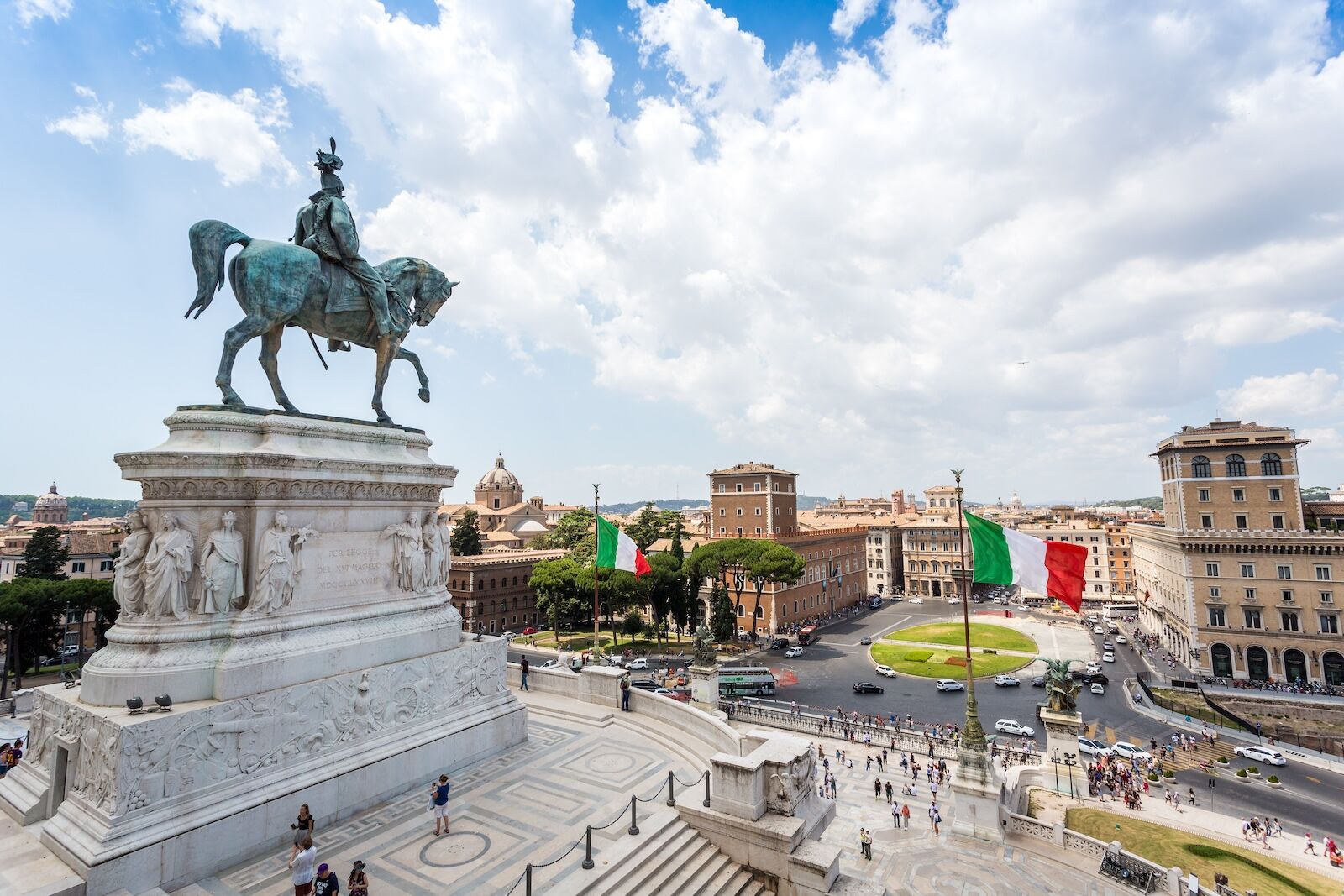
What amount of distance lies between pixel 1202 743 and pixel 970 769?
2427 cm

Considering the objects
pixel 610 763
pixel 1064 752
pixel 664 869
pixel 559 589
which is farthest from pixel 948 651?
pixel 664 869

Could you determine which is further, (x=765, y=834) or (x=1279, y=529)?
(x=1279, y=529)

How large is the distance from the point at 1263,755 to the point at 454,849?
1544 inches

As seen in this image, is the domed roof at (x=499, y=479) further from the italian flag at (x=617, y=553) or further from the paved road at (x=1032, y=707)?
the italian flag at (x=617, y=553)

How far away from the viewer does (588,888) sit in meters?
8.64

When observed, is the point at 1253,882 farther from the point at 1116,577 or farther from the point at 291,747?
the point at 1116,577

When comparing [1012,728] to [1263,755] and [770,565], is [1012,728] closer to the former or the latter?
[1263,755]

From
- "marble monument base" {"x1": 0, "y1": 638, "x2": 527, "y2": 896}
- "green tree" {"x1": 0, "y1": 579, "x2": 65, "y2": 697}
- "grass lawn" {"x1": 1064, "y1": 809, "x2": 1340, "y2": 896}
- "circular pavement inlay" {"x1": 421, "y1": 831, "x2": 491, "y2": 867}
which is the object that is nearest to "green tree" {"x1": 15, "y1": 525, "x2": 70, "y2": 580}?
"green tree" {"x1": 0, "y1": 579, "x2": 65, "y2": 697}

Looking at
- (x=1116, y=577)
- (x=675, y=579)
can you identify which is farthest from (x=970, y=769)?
(x=1116, y=577)

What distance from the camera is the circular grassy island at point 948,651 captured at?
46.1 m

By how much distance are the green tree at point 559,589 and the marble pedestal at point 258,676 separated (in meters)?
39.2

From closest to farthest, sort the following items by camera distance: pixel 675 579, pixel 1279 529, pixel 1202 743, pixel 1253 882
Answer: pixel 1253 882, pixel 1202 743, pixel 1279 529, pixel 675 579

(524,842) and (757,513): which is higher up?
(757,513)

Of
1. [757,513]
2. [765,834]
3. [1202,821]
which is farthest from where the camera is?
[757,513]
